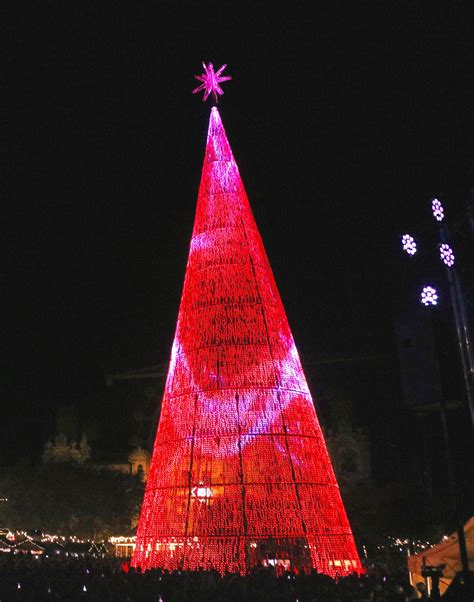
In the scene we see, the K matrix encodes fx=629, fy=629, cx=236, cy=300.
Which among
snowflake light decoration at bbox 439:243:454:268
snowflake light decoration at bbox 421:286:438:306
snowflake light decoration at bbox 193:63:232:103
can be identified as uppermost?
snowflake light decoration at bbox 193:63:232:103

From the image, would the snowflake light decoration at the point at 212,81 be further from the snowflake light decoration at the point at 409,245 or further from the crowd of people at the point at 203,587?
the crowd of people at the point at 203,587

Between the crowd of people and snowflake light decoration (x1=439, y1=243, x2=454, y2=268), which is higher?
snowflake light decoration (x1=439, y1=243, x2=454, y2=268)

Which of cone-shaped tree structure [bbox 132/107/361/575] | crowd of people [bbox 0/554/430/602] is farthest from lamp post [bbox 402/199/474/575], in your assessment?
crowd of people [bbox 0/554/430/602]

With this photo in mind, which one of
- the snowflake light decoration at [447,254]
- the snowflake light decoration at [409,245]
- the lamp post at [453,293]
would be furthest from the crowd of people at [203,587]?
the snowflake light decoration at [409,245]

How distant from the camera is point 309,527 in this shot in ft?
37.4

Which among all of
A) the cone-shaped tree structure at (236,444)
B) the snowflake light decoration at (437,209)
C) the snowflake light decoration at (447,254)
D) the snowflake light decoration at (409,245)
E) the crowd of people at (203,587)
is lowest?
the crowd of people at (203,587)

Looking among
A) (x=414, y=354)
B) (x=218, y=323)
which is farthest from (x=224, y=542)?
(x=414, y=354)

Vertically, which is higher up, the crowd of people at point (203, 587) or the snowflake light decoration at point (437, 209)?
the snowflake light decoration at point (437, 209)

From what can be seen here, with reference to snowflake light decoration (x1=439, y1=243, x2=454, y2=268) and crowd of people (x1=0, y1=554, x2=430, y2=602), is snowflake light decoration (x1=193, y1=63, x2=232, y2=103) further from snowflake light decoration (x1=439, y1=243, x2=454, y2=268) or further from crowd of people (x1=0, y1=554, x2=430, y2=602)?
crowd of people (x1=0, y1=554, x2=430, y2=602)

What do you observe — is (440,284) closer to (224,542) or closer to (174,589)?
(224,542)

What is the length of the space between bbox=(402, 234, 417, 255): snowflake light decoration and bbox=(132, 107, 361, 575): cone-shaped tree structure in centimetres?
388

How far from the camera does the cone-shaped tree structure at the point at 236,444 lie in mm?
11312

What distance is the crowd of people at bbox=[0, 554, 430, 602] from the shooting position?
924 cm

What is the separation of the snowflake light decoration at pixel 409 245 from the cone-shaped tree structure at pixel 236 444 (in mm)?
3880
